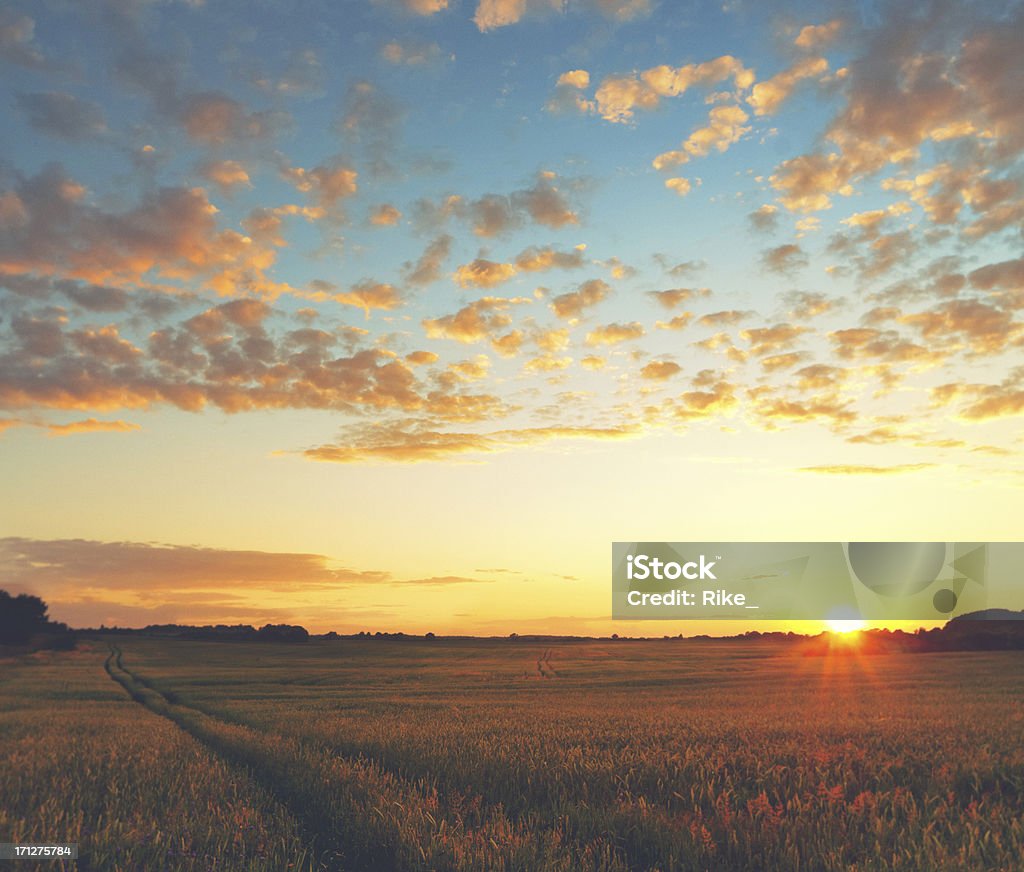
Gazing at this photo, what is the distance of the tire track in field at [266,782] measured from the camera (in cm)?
774

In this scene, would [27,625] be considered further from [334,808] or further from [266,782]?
[334,808]

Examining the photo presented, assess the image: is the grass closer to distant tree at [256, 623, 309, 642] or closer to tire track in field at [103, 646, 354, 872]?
tire track in field at [103, 646, 354, 872]

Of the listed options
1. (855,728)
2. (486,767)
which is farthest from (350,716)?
(855,728)

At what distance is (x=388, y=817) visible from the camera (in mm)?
7996

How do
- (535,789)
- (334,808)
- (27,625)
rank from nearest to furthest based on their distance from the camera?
(334,808)
(535,789)
(27,625)

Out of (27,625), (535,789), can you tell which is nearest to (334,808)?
(535,789)

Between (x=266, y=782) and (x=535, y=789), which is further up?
(x=535, y=789)

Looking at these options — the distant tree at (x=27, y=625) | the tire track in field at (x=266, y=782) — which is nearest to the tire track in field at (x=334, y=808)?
the tire track in field at (x=266, y=782)

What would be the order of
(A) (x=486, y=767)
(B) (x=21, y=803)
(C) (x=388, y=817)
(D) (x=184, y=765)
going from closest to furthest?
(C) (x=388, y=817), (B) (x=21, y=803), (A) (x=486, y=767), (D) (x=184, y=765)

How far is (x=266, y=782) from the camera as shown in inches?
483

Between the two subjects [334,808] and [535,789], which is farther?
A: [535,789]

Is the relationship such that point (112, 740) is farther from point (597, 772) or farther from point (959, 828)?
point (959, 828)

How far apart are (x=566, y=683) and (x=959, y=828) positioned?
3866 centimetres

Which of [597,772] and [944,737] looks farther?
[944,737]
